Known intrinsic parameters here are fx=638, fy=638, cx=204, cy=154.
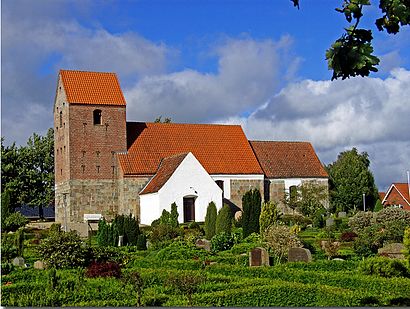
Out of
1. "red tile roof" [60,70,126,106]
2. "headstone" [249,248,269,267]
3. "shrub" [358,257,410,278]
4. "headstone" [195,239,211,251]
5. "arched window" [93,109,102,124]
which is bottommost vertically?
"shrub" [358,257,410,278]

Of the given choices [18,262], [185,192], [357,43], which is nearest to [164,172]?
[185,192]

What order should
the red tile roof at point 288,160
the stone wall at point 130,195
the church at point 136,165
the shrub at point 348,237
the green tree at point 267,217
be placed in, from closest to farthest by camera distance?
the green tree at point 267,217 < the shrub at point 348,237 < the church at point 136,165 < the stone wall at point 130,195 < the red tile roof at point 288,160

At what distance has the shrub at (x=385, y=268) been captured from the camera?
12.3 meters

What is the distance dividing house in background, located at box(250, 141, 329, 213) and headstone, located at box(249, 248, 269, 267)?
78.8ft

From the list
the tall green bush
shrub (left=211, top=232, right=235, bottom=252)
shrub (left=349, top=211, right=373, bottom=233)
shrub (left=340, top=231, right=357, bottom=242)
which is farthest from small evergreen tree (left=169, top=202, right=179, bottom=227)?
shrub (left=211, top=232, right=235, bottom=252)

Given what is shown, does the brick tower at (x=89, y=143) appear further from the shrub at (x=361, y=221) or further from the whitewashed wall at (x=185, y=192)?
the shrub at (x=361, y=221)

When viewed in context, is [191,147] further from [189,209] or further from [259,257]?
[259,257]

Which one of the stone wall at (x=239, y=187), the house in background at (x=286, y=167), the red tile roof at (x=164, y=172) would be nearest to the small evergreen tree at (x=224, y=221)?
the red tile roof at (x=164, y=172)

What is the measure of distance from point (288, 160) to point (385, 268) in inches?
1117

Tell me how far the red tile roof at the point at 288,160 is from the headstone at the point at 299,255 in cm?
2385

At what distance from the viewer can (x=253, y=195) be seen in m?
23.8

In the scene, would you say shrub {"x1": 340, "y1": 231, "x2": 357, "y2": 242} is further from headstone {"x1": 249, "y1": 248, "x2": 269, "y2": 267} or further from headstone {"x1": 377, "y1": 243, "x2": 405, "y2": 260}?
headstone {"x1": 249, "y1": 248, "x2": 269, "y2": 267}

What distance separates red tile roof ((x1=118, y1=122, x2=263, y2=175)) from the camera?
36688mm

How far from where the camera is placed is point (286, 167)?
39938 mm
